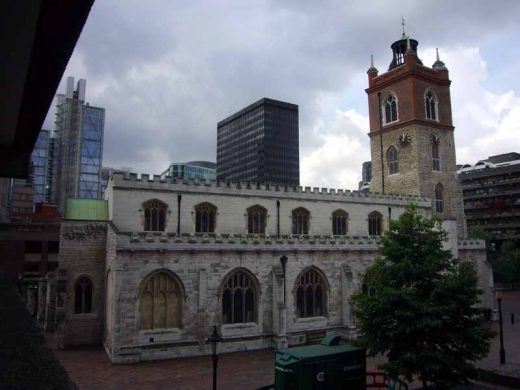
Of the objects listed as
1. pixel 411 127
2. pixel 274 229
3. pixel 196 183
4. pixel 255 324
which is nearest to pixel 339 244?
pixel 274 229

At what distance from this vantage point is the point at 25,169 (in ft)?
41.8

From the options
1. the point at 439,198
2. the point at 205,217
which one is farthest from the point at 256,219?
the point at 439,198

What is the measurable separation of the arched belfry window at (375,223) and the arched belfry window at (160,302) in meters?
20.0

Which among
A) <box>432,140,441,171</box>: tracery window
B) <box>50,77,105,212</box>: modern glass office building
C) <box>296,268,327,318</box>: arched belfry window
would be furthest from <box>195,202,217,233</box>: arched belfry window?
<box>50,77,105,212</box>: modern glass office building

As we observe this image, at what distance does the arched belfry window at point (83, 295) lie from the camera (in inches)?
1116

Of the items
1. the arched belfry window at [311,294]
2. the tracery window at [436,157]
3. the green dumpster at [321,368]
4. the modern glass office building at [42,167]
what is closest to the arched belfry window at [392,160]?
the tracery window at [436,157]

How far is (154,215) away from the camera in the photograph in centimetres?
3011

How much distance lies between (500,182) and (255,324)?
7140 cm

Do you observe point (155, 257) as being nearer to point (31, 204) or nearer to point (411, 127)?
point (411, 127)

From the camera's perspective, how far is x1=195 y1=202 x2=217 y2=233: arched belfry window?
104 ft

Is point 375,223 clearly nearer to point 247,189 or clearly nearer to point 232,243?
point 247,189

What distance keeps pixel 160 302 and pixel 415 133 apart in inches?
1156

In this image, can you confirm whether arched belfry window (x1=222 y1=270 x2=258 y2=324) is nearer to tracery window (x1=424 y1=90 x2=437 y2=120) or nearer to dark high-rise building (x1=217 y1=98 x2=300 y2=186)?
tracery window (x1=424 y1=90 x2=437 y2=120)

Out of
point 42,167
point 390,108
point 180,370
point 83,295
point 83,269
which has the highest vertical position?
point 42,167
